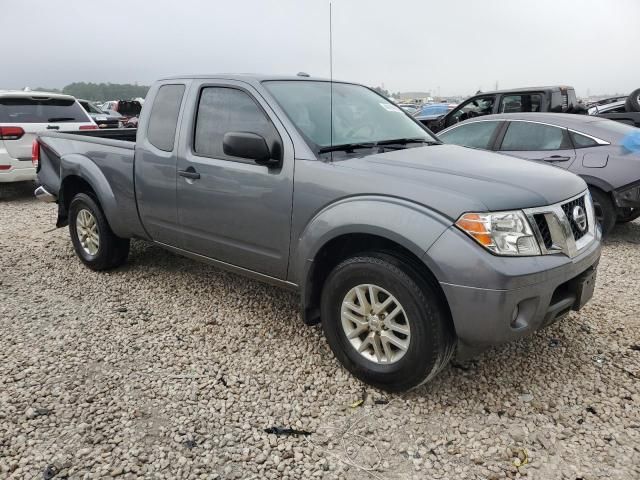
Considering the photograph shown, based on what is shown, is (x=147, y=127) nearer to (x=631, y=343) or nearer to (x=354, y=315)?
(x=354, y=315)

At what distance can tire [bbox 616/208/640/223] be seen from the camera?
18.5 ft

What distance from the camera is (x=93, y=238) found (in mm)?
4844

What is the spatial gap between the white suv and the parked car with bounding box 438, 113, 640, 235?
6858 mm

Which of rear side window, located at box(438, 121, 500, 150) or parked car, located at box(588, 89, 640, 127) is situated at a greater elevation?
parked car, located at box(588, 89, 640, 127)

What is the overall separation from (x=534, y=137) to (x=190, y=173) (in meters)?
4.39

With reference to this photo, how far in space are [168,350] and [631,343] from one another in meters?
3.16

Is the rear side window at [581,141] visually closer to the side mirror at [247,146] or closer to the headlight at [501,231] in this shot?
the headlight at [501,231]

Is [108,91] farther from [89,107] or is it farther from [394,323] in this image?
[394,323]

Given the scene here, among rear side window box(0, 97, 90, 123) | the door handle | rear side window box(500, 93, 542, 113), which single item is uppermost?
rear side window box(500, 93, 542, 113)

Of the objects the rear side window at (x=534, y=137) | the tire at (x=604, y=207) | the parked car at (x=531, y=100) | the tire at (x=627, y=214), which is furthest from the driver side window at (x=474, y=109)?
the tire at (x=604, y=207)

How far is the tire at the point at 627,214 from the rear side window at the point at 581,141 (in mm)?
809

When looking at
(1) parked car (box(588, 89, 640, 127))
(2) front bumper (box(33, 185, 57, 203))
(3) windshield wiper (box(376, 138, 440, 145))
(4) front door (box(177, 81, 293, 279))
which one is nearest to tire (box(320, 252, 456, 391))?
(4) front door (box(177, 81, 293, 279))

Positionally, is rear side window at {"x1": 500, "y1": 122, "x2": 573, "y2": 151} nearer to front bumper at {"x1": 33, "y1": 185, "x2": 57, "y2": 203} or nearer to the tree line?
front bumper at {"x1": 33, "y1": 185, "x2": 57, "y2": 203}

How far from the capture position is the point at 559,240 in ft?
8.59
